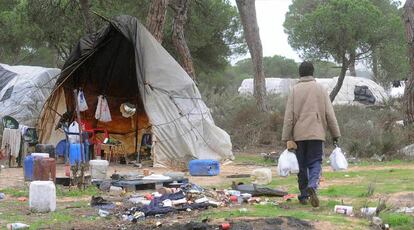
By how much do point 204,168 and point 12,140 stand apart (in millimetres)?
3883

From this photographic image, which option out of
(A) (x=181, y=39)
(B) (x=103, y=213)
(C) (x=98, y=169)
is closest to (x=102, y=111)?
(A) (x=181, y=39)

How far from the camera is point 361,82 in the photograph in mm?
31984

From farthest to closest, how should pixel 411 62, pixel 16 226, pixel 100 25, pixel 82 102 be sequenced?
pixel 100 25, pixel 411 62, pixel 82 102, pixel 16 226

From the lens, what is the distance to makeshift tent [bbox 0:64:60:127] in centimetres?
1841

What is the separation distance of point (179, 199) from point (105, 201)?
102 cm

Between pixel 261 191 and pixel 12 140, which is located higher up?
pixel 12 140

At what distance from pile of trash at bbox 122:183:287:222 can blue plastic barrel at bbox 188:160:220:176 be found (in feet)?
9.84

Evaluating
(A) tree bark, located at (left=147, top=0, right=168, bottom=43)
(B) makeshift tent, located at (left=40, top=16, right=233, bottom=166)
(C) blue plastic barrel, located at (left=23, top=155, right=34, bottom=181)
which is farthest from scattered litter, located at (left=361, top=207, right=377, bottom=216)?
(A) tree bark, located at (left=147, top=0, right=168, bottom=43)

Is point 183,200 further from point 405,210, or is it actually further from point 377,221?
point 405,210

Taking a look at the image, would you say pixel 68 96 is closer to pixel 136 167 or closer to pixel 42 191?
pixel 136 167

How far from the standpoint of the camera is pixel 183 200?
764 cm

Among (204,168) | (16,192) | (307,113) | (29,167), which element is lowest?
(16,192)

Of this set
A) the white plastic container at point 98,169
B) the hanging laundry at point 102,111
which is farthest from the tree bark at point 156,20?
the white plastic container at point 98,169

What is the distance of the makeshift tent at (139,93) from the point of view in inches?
542
